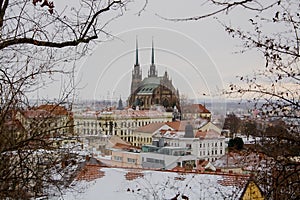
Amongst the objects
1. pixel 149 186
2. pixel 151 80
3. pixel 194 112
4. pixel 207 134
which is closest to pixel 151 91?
pixel 151 80

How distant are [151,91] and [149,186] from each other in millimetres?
4034

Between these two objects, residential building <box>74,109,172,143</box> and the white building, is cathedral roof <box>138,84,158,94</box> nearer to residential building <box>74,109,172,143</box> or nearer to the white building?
residential building <box>74,109,172,143</box>

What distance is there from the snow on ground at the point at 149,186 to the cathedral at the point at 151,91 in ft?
9.11

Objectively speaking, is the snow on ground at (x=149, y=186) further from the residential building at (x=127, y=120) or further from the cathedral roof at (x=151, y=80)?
the cathedral roof at (x=151, y=80)

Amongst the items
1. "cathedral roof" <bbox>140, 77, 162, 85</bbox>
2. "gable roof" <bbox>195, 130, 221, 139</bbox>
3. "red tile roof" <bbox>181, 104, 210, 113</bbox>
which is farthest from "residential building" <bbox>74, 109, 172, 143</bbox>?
"gable roof" <bbox>195, 130, 221, 139</bbox>

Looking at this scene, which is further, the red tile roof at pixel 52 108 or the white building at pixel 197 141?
the white building at pixel 197 141

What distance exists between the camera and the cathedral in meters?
9.03

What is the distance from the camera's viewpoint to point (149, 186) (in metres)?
5.82

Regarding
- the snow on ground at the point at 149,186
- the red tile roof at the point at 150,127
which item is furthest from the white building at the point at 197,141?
the snow on ground at the point at 149,186

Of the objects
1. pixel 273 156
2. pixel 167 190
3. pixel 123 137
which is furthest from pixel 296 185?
pixel 123 137

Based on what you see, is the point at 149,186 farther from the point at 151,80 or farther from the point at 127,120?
the point at 151,80

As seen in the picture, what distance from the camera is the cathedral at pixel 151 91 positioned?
29.6ft

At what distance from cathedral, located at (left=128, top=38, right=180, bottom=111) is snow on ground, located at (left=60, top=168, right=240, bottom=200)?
2776mm

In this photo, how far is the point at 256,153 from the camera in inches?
70.3
